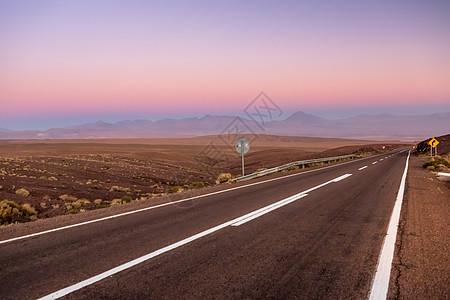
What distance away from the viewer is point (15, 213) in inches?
448

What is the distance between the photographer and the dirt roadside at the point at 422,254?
4.24 metres

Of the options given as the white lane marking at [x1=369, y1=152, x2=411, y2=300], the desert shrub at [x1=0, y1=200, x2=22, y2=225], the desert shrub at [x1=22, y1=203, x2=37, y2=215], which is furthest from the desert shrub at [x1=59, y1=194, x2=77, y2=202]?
the white lane marking at [x1=369, y1=152, x2=411, y2=300]

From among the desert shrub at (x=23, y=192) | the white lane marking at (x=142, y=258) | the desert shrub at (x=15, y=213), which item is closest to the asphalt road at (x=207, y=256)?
the white lane marking at (x=142, y=258)

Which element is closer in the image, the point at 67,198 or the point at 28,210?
the point at 28,210

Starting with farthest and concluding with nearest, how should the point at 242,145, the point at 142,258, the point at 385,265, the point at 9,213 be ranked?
the point at 242,145 → the point at 9,213 → the point at 142,258 → the point at 385,265

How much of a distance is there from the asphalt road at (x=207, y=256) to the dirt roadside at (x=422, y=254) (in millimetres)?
353

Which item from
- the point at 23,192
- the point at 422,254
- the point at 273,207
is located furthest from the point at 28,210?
the point at 422,254

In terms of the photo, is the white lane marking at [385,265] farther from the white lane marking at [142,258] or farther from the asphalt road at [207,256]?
the white lane marking at [142,258]

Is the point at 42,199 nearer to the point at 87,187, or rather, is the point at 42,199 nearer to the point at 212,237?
the point at 87,187

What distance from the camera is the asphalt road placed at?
13.9ft

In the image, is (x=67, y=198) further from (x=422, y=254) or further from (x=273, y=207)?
(x=422, y=254)

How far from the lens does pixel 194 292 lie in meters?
4.10

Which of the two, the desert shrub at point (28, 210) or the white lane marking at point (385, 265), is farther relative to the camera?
the desert shrub at point (28, 210)

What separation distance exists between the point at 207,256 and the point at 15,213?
28.9 feet
